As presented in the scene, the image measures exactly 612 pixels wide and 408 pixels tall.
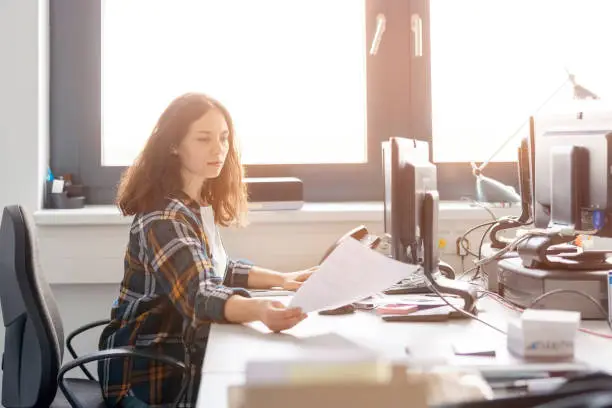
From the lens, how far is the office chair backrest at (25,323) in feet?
5.52

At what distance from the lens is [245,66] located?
2.82 meters

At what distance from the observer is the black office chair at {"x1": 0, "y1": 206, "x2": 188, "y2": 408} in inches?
66.2

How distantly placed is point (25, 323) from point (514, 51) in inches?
80.1

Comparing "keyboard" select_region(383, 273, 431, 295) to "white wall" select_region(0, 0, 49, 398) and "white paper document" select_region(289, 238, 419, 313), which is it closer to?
"white paper document" select_region(289, 238, 419, 313)

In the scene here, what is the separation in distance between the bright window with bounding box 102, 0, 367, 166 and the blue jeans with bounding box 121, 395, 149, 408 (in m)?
1.32

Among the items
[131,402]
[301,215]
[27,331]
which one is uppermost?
[301,215]

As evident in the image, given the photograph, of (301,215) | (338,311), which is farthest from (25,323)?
(301,215)

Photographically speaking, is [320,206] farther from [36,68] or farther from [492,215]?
[36,68]

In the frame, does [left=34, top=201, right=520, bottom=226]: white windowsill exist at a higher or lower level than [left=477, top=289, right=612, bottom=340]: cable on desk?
higher

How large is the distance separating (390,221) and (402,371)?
1.08 metres

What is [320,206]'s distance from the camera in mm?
2707

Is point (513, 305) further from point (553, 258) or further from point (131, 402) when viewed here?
point (131, 402)

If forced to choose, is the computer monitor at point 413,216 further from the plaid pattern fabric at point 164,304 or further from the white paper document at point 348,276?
the plaid pattern fabric at point 164,304

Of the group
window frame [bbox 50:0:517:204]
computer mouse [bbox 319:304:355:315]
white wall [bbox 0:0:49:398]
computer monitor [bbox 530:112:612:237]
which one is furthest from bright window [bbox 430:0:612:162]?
white wall [bbox 0:0:49:398]
